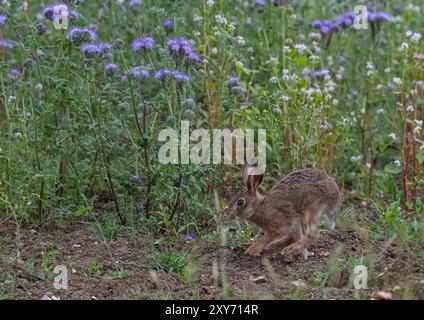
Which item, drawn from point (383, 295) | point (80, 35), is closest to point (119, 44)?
point (80, 35)

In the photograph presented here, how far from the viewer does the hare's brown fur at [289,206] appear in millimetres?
6941

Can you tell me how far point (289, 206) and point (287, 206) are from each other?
0.5 inches

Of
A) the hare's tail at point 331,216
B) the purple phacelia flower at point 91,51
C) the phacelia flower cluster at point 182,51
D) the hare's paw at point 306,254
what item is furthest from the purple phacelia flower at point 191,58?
the hare's paw at point 306,254

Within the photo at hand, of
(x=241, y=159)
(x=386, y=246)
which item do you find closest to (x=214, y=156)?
(x=241, y=159)

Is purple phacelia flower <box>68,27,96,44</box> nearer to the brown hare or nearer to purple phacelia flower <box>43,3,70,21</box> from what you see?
purple phacelia flower <box>43,3,70,21</box>

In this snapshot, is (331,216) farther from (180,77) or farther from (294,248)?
(180,77)

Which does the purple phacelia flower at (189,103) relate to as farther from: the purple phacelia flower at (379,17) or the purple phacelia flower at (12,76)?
the purple phacelia flower at (379,17)

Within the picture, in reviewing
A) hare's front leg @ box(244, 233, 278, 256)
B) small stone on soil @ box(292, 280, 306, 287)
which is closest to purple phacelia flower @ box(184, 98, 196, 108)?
hare's front leg @ box(244, 233, 278, 256)

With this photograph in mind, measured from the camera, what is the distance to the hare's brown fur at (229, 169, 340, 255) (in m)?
6.94

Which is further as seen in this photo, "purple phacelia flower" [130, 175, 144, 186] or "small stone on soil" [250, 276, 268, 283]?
"purple phacelia flower" [130, 175, 144, 186]

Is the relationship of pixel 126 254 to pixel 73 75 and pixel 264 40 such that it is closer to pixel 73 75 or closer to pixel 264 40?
pixel 73 75

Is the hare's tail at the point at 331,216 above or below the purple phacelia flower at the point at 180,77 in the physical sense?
below

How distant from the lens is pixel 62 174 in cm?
768
